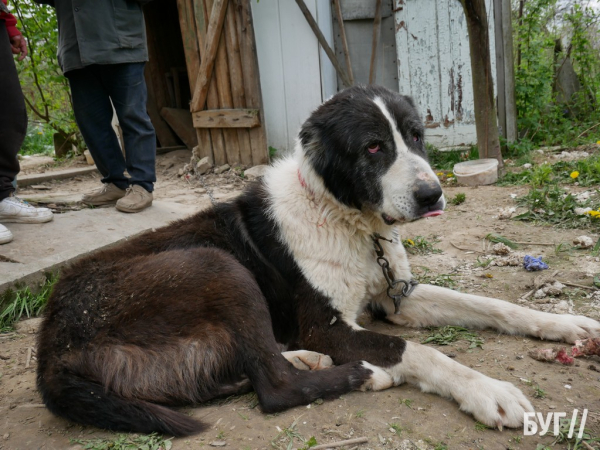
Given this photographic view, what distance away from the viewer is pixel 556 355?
7.71ft

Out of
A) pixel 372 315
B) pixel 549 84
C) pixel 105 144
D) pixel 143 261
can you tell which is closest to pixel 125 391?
pixel 143 261

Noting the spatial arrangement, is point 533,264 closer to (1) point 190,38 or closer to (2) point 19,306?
(2) point 19,306

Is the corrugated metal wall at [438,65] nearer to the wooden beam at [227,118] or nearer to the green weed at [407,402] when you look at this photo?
the wooden beam at [227,118]

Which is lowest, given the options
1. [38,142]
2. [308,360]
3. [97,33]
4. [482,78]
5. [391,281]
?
[308,360]

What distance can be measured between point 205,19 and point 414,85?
3.22 m

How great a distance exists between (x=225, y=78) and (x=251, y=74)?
0.44m

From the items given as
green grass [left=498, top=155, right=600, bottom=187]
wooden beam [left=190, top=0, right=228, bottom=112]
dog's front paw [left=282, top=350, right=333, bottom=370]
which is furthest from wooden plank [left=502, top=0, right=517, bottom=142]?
dog's front paw [left=282, top=350, right=333, bottom=370]

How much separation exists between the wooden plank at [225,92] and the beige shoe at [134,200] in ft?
10.1

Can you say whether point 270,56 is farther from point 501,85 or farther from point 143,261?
point 143,261

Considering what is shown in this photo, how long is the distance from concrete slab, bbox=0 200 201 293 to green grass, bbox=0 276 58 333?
8 cm

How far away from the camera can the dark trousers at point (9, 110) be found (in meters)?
3.62

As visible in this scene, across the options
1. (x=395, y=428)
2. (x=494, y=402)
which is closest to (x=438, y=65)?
(x=494, y=402)

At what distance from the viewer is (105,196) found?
4961 mm

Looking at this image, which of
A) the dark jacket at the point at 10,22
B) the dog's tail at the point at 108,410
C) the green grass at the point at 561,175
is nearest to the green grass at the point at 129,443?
the dog's tail at the point at 108,410
